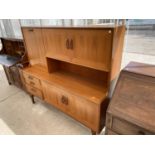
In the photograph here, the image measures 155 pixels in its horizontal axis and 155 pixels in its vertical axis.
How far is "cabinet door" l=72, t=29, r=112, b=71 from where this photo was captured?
3.98 ft

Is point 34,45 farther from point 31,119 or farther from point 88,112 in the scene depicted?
point 88,112

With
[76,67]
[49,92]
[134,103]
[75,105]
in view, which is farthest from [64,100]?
[134,103]

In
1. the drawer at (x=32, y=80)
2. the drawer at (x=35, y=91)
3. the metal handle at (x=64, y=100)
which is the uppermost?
the drawer at (x=32, y=80)

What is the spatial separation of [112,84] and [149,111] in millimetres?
643

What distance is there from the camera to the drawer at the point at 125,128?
94cm

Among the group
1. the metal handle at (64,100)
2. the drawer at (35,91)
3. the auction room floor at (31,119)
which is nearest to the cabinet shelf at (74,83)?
the metal handle at (64,100)

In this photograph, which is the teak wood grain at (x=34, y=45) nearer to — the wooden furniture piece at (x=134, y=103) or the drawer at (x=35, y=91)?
the drawer at (x=35, y=91)

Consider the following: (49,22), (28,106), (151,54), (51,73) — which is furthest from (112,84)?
(151,54)

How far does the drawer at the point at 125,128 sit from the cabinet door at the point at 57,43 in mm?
928

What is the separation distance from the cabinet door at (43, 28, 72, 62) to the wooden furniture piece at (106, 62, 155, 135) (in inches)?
31.3

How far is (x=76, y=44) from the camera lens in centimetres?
143

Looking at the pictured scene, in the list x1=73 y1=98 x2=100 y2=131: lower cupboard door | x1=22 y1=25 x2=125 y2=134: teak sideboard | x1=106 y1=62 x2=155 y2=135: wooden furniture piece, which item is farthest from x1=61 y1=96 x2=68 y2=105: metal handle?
x1=106 y1=62 x2=155 y2=135: wooden furniture piece

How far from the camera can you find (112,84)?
1.54 meters

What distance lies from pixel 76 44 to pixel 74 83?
0.55 m
